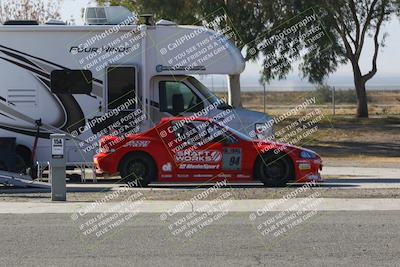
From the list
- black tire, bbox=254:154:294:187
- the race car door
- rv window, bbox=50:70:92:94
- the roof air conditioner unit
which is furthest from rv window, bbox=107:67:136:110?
black tire, bbox=254:154:294:187

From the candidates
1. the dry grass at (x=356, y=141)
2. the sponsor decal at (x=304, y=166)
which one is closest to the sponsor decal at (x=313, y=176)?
the sponsor decal at (x=304, y=166)

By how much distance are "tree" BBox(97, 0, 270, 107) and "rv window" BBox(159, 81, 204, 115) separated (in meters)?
11.5

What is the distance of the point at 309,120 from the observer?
3684cm

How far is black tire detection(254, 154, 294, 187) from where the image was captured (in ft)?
53.8

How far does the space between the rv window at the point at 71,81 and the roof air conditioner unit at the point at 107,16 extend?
128 centimetres

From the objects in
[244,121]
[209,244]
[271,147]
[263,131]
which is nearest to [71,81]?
[244,121]

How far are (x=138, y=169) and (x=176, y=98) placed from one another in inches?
96.0

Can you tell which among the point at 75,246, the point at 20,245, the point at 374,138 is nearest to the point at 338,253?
the point at 75,246

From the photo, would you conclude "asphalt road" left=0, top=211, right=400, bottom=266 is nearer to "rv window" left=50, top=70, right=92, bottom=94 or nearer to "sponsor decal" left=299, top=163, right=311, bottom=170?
"sponsor decal" left=299, top=163, right=311, bottom=170

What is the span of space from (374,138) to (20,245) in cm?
2351

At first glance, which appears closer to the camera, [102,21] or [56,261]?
[56,261]

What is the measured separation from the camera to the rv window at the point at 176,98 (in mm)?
18203

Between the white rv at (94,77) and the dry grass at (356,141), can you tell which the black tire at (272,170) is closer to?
the white rv at (94,77)

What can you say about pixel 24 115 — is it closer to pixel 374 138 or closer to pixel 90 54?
pixel 90 54
